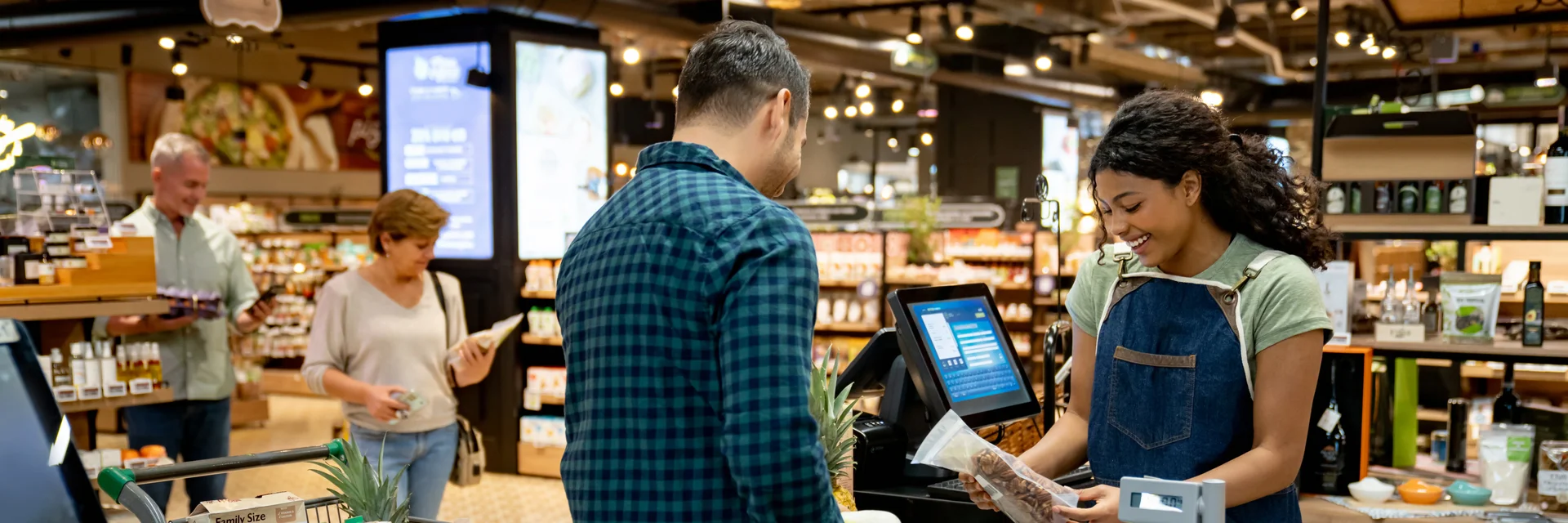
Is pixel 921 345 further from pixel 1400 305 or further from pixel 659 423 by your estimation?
pixel 1400 305

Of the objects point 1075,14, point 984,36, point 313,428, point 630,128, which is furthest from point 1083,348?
point 630,128

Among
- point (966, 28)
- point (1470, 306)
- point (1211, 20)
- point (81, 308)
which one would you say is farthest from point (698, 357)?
point (1211, 20)

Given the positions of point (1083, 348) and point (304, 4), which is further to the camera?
point (304, 4)

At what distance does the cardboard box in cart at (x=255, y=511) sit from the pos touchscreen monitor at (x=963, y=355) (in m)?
1.25

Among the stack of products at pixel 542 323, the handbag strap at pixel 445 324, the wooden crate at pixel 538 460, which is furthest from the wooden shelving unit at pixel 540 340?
the handbag strap at pixel 445 324

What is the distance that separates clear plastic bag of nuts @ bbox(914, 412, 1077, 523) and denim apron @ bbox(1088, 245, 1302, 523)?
0.34 meters

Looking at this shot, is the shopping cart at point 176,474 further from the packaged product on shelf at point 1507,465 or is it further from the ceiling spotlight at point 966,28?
the ceiling spotlight at point 966,28

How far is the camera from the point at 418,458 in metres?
3.63

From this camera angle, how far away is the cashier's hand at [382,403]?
3379 millimetres

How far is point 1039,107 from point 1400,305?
13930 millimetres

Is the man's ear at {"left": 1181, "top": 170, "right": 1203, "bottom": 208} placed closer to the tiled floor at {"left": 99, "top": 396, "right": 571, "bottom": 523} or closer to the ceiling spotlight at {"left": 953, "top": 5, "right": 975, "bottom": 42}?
the tiled floor at {"left": 99, "top": 396, "right": 571, "bottom": 523}

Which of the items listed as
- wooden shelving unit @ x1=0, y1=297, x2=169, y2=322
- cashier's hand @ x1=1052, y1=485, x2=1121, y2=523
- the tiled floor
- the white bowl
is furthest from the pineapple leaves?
the tiled floor

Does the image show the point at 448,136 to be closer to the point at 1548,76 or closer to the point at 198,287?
the point at 198,287

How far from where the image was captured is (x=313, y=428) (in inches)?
374
